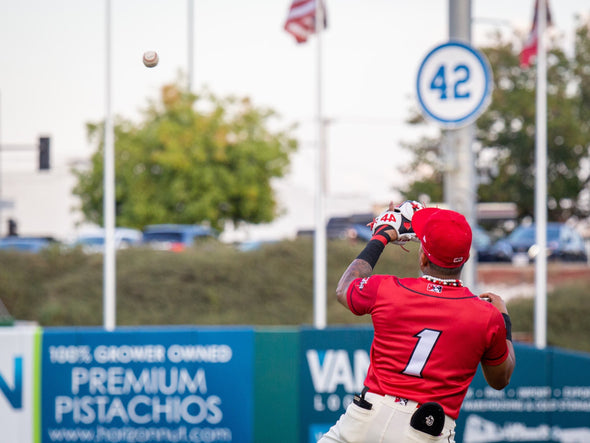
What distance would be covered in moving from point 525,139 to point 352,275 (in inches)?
1195

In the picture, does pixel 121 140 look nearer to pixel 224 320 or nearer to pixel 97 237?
pixel 97 237

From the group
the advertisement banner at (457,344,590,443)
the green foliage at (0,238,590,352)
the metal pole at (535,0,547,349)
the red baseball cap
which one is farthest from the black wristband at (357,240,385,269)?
the green foliage at (0,238,590,352)

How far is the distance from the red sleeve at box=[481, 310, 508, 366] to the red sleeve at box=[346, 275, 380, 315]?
18.8 inches

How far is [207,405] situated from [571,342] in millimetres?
9202

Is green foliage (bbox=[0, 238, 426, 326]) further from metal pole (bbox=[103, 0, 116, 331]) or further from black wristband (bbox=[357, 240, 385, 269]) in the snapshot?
black wristband (bbox=[357, 240, 385, 269])

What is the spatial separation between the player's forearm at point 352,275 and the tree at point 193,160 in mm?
29675

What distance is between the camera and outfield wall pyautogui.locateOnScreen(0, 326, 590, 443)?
799 centimetres

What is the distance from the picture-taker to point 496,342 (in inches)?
135

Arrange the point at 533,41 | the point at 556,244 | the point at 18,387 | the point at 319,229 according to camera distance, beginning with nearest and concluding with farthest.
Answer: the point at 18,387 → the point at 533,41 → the point at 319,229 → the point at 556,244

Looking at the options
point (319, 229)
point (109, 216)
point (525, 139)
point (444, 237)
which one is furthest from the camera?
point (525, 139)

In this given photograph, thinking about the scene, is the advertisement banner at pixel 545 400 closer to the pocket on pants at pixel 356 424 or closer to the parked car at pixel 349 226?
the pocket on pants at pixel 356 424

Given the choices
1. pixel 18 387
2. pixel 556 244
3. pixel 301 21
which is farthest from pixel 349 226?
pixel 18 387

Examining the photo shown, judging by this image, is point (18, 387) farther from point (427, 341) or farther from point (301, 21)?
point (301, 21)

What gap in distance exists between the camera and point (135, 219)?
112 ft
